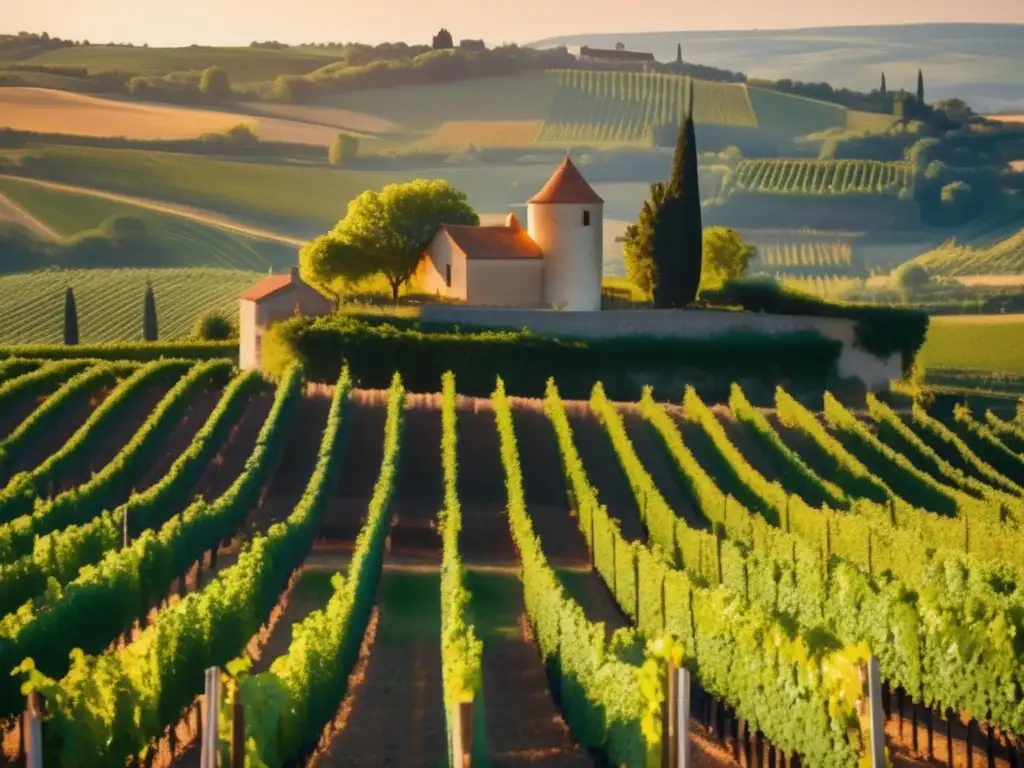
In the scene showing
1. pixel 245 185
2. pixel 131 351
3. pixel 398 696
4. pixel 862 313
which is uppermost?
pixel 862 313

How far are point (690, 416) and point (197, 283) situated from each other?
5421cm

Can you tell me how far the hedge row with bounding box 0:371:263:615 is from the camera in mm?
26828

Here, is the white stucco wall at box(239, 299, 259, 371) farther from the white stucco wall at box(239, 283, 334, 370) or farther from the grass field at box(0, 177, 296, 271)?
the grass field at box(0, 177, 296, 271)

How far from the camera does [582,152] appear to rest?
139 meters

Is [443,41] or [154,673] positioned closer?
[154,673]

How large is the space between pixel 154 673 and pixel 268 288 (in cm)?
3771

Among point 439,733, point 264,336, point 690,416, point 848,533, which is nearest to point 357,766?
point 439,733

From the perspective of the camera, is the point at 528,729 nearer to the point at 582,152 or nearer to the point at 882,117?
the point at 582,152

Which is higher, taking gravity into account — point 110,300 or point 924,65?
point 924,65

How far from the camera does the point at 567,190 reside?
57.5 m

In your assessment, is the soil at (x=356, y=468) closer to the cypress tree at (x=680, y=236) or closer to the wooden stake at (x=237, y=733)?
the cypress tree at (x=680, y=236)

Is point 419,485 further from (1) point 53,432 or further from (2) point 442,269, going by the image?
(2) point 442,269

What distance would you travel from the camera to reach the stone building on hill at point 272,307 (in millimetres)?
56719

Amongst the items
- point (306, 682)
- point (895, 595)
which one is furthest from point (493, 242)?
point (306, 682)
